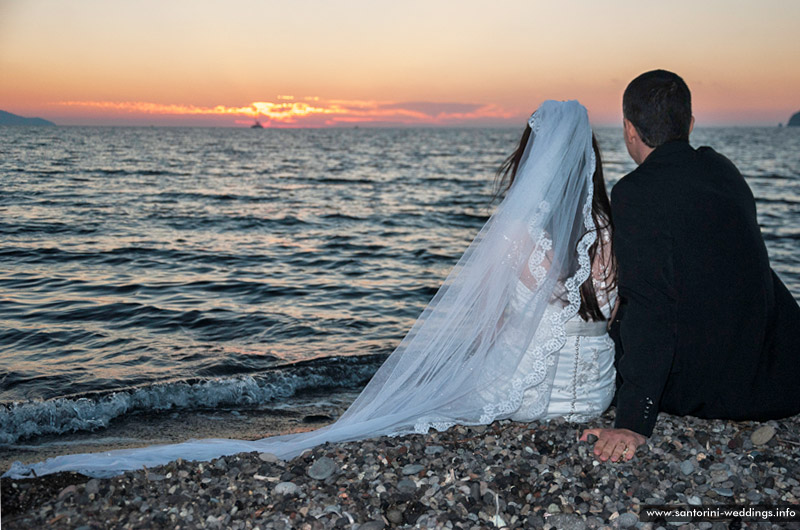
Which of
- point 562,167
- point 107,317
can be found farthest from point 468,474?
point 107,317

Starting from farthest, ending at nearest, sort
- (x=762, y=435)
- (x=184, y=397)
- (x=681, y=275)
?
(x=184, y=397) < (x=762, y=435) < (x=681, y=275)

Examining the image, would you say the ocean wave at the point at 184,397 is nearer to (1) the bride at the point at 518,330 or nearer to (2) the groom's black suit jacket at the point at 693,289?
(1) the bride at the point at 518,330

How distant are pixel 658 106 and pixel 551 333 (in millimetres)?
1362

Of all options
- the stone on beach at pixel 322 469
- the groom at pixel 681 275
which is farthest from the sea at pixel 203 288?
the groom at pixel 681 275

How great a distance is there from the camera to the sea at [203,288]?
239 inches

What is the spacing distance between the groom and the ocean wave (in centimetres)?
369

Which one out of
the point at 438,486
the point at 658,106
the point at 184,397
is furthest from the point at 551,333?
the point at 184,397

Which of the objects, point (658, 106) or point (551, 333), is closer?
point (658, 106)

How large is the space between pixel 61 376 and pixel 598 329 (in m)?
5.37

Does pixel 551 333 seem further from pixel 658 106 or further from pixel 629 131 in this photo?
pixel 658 106

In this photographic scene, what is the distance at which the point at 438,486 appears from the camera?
3117mm

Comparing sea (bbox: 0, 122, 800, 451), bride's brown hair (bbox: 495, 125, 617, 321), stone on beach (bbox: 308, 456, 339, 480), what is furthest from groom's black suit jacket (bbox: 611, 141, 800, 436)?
sea (bbox: 0, 122, 800, 451)

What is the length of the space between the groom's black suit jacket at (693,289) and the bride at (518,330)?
35 cm

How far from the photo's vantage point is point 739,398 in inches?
138
